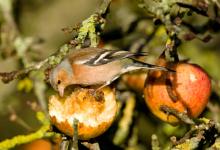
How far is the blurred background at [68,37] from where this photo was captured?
396 centimetres

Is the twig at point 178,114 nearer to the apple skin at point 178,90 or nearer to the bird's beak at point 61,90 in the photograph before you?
the apple skin at point 178,90

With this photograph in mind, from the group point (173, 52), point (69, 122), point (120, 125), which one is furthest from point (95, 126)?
point (120, 125)

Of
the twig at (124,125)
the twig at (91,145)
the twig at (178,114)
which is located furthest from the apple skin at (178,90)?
the twig at (124,125)

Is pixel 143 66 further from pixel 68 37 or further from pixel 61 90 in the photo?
pixel 68 37

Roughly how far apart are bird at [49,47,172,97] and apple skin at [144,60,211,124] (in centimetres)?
9

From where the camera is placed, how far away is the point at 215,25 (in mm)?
3566

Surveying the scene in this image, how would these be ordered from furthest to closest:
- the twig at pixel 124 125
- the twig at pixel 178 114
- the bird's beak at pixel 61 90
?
1. the twig at pixel 124 125
2. the bird's beak at pixel 61 90
3. the twig at pixel 178 114

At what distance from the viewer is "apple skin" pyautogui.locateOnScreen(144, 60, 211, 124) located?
296 centimetres

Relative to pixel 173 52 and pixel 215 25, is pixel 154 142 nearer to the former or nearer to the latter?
pixel 173 52

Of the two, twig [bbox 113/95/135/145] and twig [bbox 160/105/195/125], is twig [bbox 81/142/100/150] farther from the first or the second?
twig [bbox 113/95/135/145]

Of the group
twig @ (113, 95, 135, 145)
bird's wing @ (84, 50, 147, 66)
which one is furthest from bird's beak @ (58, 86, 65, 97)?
twig @ (113, 95, 135, 145)

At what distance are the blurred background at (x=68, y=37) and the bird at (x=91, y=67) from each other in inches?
16.9

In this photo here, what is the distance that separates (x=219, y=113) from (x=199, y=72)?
1.05 m

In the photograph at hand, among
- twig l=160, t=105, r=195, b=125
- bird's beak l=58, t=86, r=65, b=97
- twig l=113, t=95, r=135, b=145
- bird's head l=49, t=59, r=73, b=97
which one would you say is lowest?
twig l=113, t=95, r=135, b=145
